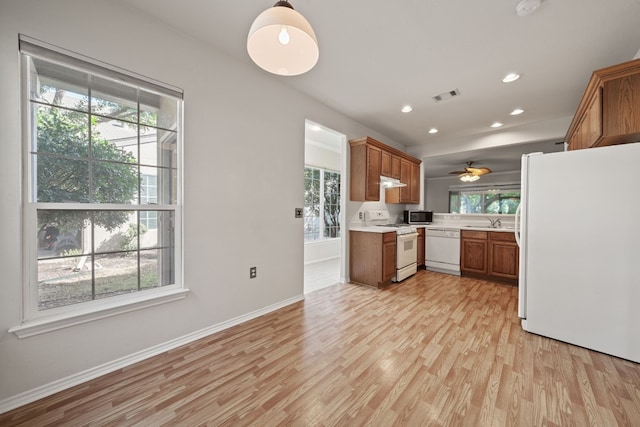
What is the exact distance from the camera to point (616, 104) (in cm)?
191

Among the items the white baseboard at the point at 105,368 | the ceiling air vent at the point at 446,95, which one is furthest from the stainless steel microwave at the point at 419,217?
the white baseboard at the point at 105,368

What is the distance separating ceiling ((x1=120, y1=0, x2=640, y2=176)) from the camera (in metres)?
1.78

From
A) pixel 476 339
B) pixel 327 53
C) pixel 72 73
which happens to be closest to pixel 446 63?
pixel 327 53

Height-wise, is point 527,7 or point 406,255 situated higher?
point 527,7

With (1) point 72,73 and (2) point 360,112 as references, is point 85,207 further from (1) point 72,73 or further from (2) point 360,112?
(2) point 360,112

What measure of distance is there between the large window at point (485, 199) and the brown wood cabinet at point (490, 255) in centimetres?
372

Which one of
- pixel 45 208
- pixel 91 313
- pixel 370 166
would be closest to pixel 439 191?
pixel 370 166

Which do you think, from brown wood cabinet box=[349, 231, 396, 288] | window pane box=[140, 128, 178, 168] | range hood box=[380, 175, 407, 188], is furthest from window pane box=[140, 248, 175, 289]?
range hood box=[380, 175, 407, 188]

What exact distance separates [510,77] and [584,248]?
188 centimetres

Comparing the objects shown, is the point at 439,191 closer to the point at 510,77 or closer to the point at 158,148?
the point at 510,77

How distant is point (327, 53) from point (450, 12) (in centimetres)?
103

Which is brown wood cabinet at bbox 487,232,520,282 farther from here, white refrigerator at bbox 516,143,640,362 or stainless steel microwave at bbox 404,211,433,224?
white refrigerator at bbox 516,143,640,362

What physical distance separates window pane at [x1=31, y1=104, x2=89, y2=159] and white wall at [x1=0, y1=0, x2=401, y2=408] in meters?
0.11

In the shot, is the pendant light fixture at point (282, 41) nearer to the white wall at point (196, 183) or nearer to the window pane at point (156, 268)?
the white wall at point (196, 183)
